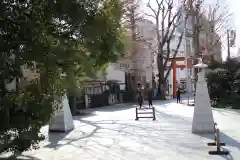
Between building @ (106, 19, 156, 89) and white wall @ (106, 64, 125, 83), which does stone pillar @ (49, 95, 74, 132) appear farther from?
white wall @ (106, 64, 125, 83)

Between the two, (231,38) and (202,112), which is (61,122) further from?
(231,38)

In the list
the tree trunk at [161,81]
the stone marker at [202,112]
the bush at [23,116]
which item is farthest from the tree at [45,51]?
the tree trunk at [161,81]

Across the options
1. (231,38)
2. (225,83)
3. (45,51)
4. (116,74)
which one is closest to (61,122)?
(45,51)

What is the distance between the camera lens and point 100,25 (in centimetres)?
670

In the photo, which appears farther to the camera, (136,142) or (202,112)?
(202,112)

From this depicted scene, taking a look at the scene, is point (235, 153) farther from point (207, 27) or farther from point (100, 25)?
point (207, 27)

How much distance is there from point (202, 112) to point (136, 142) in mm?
3147

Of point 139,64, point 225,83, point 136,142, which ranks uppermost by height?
point 139,64

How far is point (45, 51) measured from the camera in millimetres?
6746

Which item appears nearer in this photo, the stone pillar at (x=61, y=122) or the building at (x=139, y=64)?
the stone pillar at (x=61, y=122)

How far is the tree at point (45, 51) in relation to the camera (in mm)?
6684

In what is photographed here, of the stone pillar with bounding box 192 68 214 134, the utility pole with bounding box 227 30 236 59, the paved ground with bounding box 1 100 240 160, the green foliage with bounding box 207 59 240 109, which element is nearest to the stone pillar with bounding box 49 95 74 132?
the paved ground with bounding box 1 100 240 160

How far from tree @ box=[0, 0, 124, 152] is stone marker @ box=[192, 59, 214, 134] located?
8.42m

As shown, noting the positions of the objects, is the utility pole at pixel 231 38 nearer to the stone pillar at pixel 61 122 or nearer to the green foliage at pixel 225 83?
the green foliage at pixel 225 83
